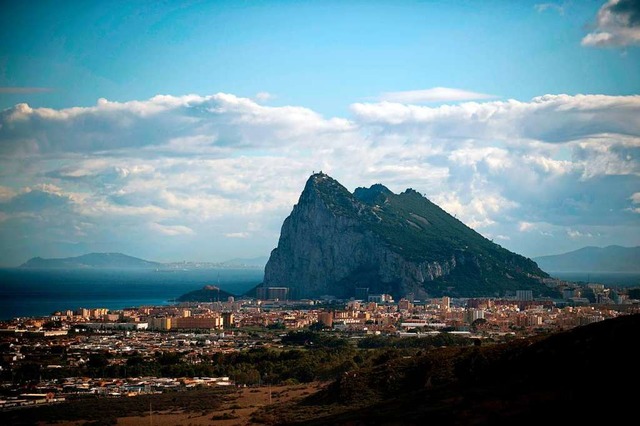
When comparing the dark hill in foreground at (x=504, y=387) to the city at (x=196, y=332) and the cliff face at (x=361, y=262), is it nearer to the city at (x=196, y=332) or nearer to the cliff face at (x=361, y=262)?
the city at (x=196, y=332)

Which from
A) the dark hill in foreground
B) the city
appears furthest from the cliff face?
the dark hill in foreground

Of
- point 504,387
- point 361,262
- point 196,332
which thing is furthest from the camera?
point 361,262

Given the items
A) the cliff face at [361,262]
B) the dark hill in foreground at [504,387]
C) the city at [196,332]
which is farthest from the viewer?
the cliff face at [361,262]

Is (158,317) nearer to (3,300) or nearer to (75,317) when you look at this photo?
(75,317)

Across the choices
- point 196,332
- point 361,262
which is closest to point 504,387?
point 196,332

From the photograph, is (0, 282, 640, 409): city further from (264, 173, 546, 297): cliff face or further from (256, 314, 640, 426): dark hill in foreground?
(256, 314, 640, 426): dark hill in foreground

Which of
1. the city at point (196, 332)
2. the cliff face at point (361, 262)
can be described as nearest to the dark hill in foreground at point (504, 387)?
the city at point (196, 332)

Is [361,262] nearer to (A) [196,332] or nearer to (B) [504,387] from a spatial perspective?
(A) [196,332]

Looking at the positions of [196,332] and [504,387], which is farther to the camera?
[196,332]

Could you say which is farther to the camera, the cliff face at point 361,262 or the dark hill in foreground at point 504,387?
the cliff face at point 361,262
